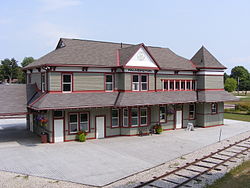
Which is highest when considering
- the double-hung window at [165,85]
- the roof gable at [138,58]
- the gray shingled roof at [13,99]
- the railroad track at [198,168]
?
the roof gable at [138,58]

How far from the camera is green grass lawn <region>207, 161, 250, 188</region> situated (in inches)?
479

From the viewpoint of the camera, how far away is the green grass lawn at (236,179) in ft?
39.9

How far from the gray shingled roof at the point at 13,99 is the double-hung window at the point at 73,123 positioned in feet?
12.6

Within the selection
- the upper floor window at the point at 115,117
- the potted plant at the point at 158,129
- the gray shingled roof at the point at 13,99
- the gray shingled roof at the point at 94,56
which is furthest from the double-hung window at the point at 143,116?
the gray shingled roof at the point at 13,99

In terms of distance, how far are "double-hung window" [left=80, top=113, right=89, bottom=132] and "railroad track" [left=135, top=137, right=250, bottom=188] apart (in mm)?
10049

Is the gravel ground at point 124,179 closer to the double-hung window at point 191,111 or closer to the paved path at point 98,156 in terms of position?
the paved path at point 98,156

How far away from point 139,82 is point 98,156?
9.33 m

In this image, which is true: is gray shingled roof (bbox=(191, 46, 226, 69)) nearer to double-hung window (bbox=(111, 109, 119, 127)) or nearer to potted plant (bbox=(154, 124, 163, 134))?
potted plant (bbox=(154, 124, 163, 134))

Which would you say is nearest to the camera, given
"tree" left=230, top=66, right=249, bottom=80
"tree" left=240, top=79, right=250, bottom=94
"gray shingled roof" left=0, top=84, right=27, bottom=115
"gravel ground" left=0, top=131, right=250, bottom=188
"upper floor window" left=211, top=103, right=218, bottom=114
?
"gravel ground" left=0, top=131, right=250, bottom=188

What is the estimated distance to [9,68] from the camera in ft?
288

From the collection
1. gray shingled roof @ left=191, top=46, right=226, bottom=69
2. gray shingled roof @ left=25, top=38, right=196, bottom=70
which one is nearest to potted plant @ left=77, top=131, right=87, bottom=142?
gray shingled roof @ left=25, top=38, right=196, bottom=70

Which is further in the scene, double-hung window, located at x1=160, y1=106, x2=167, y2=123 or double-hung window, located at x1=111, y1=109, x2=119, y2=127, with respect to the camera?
double-hung window, located at x1=160, y1=106, x2=167, y2=123

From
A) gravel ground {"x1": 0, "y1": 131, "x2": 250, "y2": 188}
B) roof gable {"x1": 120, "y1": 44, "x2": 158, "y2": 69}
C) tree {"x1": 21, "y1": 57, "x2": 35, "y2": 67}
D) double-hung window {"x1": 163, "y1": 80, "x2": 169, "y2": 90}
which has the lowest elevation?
gravel ground {"x1": 0, "y1": 131, "x2": 250, "y2": 188}

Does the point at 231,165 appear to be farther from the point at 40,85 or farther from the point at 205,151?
the point at 40,85
